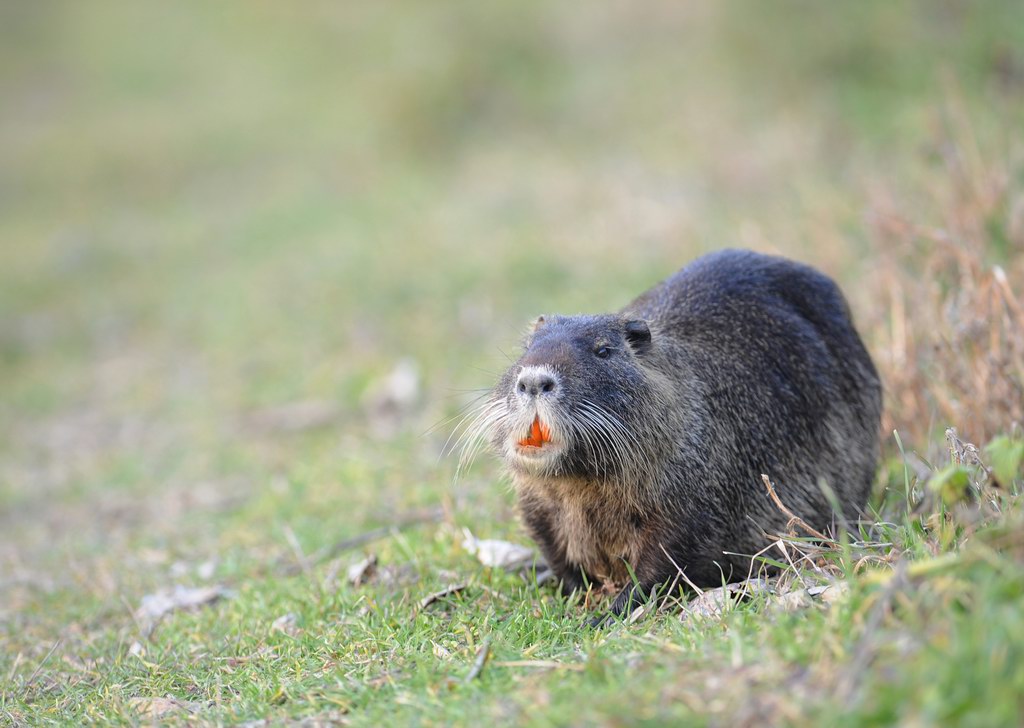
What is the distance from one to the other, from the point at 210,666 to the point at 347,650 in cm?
48

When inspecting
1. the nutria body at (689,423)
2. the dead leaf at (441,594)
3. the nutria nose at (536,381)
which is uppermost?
the nutria nose at (536,381)

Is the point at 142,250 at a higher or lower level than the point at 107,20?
lower

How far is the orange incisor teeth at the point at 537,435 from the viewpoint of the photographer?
3.17m

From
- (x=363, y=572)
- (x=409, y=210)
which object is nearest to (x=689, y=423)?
(x=363, y=572)

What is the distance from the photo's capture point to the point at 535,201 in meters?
10.5

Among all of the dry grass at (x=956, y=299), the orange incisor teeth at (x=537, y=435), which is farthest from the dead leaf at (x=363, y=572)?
the dry grass at (x=956, y=299)

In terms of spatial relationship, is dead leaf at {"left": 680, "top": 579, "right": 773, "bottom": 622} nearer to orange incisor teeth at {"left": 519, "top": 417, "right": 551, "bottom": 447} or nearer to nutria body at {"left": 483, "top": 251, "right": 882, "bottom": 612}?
nutria body at {"left": 483, "top": 251, "right": 882, "bottom": 612}

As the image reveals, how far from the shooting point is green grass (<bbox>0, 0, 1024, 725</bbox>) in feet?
8.27

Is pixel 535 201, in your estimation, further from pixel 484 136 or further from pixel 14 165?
pixel 14 165

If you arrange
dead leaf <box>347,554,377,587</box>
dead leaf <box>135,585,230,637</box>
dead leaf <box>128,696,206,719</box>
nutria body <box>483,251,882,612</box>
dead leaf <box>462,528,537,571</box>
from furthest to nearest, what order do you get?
dead leaf <box>135,585,230,637</box>
dead leaf <box>347,554,377,587</box>
dead leaf <box>462,528,537,571</box>
nutria body <box>483,251,882,612</box>
dead leaf <box>128,696,206,719</box>

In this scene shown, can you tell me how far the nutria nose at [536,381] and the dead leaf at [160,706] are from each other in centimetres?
127

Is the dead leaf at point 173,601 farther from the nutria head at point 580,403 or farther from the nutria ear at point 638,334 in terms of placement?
the nutria ear at point 638,334

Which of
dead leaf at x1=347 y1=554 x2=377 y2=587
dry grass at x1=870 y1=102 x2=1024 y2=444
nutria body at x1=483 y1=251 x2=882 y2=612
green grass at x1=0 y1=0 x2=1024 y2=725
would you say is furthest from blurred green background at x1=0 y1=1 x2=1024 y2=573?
nutria body at x1=483 y1=251 x2=882 y2=612

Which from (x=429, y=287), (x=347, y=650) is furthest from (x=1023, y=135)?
(x=347, y=650)
